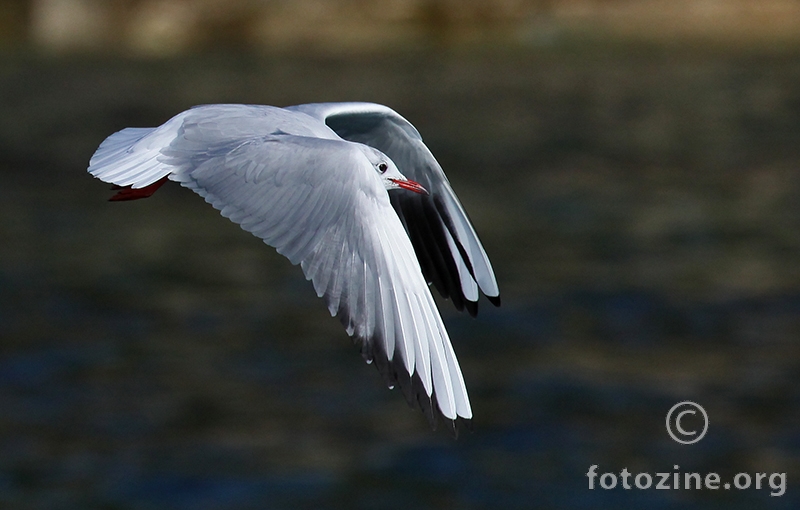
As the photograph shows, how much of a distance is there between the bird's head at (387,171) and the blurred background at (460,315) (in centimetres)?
415

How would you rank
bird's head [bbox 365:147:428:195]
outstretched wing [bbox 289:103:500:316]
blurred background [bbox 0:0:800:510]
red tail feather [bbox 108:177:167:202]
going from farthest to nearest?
blurred background [bbox 0:0:800:510] → outstretched wing [bbox 289:103:500:316] → red tail feather [bbox 108:177:167:202] → bird's head [bbox 365:147:428:195]

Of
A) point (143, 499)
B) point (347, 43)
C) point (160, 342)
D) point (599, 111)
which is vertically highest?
point (347, 43)

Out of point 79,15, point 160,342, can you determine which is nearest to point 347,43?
point 79,15

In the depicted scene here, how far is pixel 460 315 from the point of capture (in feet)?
44.8

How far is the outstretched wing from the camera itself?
248 inches

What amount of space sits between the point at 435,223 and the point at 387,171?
870 millimetres

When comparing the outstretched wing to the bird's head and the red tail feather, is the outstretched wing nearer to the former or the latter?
the bird's head

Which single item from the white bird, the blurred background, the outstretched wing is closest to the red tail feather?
the white bird

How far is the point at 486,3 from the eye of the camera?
108 ft

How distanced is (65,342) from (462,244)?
24.1ft

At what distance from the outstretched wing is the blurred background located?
333 cm

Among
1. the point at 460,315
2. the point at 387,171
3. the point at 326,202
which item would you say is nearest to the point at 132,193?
the point at 387,171

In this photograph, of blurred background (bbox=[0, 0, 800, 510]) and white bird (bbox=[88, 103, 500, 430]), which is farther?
blurred background (bbox=[0, 0, 800, 510])

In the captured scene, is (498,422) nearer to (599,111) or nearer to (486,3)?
(599,111)
